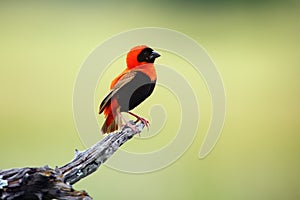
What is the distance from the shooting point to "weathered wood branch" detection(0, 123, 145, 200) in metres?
1.65

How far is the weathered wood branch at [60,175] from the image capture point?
5.40 ft

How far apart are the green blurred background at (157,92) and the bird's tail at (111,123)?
144mm

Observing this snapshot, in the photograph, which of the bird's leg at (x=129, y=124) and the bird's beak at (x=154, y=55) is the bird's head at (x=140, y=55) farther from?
the bird's leg at (x=129, y=124)

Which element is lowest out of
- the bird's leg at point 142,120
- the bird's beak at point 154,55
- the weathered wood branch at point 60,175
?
the weathered wood branch at point 60,175

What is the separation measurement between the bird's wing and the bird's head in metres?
0.05

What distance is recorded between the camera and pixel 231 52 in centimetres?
208

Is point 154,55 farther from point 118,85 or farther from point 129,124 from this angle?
point 129,124

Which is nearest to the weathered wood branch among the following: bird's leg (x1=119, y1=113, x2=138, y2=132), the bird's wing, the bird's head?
bird's leg (x1=119, y1=113, x2=138, y2=132)

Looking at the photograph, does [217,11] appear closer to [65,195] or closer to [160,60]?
[160,60]

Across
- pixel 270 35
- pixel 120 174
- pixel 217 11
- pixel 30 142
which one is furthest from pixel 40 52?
pixel 270 35

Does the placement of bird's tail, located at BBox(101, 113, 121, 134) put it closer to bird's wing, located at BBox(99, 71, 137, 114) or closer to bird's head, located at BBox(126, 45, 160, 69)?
bird's wing, located at BBox(99, 71, 137, 114)

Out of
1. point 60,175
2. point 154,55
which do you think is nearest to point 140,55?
point 154,55

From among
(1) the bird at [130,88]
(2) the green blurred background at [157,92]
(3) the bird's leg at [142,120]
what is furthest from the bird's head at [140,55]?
(3) the bird's leg at [142,120]

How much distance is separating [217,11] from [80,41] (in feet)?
2.50
